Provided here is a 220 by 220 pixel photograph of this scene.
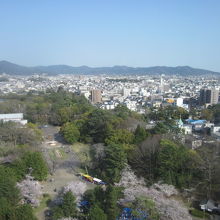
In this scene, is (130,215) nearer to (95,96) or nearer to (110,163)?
(110,163)

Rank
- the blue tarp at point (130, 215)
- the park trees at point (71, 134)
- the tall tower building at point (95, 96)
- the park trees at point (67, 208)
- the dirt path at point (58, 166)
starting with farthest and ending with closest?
1. the tall tower building at point (95, 96)
2. the park trees at point (71, 134)
3. the dirt path at point (58, 166)
4. the park trees at point (67, 208)
5. the blue tarp at point (130, 215)

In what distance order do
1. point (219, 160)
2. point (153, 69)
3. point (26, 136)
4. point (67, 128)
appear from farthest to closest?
point (153, 69) → point (67, 128) → point (26, 136) → point (219, 160)

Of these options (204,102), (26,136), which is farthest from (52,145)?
(204,102)

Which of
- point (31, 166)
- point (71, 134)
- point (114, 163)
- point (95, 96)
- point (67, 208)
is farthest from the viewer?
point (95, 96)

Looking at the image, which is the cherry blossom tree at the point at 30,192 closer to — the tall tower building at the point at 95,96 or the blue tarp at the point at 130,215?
the blue tarp at the point at 130,215

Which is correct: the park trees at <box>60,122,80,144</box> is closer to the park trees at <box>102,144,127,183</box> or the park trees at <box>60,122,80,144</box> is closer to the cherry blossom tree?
the park trees at <box>102,144,127,183</box>

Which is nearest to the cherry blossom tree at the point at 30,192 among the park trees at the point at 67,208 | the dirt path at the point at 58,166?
the dirt path at the point at 58,166

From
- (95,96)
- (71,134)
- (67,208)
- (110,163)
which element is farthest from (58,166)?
(95,96)

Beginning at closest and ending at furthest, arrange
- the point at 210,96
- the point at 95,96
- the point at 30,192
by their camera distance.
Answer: the point at 30,192 < the point at 210,96 < the point at 95,96

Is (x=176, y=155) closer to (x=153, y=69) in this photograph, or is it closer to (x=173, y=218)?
(x=173, y=218)

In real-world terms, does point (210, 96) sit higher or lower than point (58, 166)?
higher

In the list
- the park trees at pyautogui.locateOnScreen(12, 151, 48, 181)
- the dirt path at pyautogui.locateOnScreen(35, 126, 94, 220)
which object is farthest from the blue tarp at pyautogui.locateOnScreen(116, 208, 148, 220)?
the park trees at pyautogui.locateOnScreen(12, 151, 48, 181)
